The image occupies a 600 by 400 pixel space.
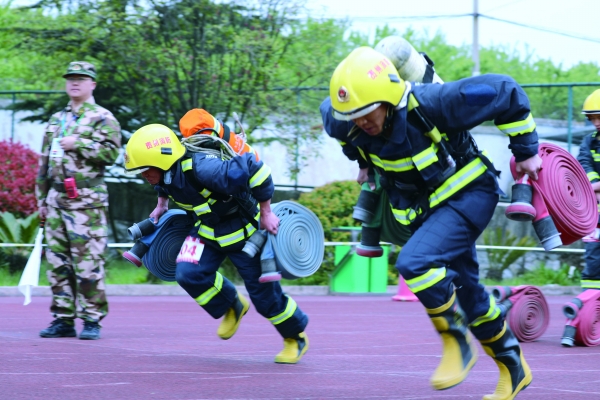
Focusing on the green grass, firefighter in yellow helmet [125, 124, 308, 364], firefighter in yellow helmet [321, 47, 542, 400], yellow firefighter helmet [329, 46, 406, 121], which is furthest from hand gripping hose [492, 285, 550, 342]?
the green grass

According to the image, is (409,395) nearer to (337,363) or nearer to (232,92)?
(337,363)

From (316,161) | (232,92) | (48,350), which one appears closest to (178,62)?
(232,92)

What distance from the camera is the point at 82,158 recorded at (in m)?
8.17

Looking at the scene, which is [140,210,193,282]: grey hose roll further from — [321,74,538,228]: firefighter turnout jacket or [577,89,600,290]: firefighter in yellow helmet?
[577,89,600,290]: firefighter in yellow helmet

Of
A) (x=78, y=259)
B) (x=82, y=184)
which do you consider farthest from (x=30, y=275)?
(x=82, y=184)

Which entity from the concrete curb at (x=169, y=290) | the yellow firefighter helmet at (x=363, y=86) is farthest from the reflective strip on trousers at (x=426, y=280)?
the concrete curb at (x=169, y=290)

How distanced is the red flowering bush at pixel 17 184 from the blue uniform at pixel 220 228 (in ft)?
31.5

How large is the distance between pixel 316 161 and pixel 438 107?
49.6ft

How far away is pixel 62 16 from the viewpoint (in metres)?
16.7

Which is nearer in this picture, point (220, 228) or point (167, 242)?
point (220, 228)

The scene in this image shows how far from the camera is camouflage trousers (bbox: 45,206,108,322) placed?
8.17 m

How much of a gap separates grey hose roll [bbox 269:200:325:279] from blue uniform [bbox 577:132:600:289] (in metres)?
2.56

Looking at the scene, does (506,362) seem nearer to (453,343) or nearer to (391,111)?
(453,343)

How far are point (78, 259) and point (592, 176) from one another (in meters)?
4.24
